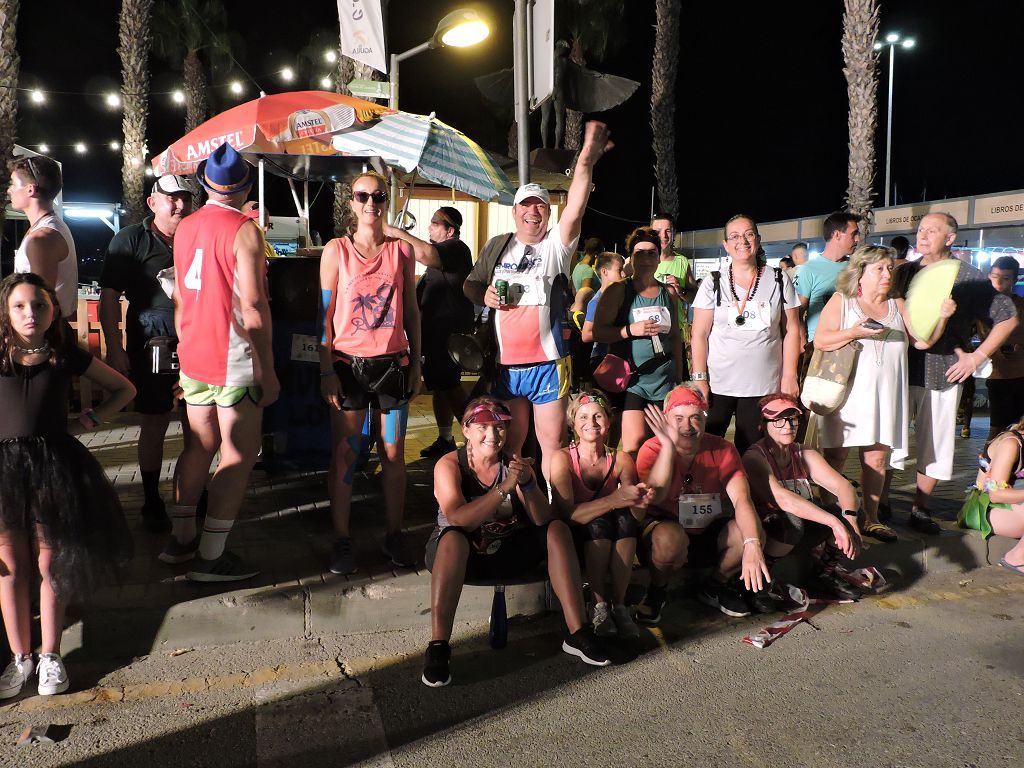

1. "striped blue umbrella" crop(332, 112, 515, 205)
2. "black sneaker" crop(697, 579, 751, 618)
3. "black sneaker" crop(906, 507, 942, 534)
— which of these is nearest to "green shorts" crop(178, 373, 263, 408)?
"black sneaker" crop(697, 579, 751, 618)

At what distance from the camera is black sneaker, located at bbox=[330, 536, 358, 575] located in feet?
12.9

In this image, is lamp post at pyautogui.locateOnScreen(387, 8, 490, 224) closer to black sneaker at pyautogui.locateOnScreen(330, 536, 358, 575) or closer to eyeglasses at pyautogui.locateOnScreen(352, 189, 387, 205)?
eyeglasses at pyautogui.locateOnScreen(352, 189, 387, 205)

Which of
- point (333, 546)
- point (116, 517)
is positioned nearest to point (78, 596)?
point (116, 517)

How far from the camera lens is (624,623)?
371 cm

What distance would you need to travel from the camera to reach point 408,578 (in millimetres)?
3895

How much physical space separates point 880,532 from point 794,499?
3.60 feet

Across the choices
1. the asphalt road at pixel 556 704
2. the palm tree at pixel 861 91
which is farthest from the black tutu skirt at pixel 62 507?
the palm tree at pixel 861 91

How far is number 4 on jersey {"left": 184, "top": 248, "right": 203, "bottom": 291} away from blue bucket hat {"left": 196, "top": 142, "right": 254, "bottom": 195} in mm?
299

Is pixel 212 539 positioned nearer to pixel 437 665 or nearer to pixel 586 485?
pixel 437 665

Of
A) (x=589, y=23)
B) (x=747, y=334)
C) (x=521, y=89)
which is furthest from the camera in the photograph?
(x=589, y=23)

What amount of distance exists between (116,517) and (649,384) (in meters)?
2.93

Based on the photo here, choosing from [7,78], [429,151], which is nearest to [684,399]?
[429,151]

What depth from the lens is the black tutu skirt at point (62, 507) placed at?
3.02 metres

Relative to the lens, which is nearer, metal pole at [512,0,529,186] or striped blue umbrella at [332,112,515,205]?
metal pole at [512,0,529,186]
